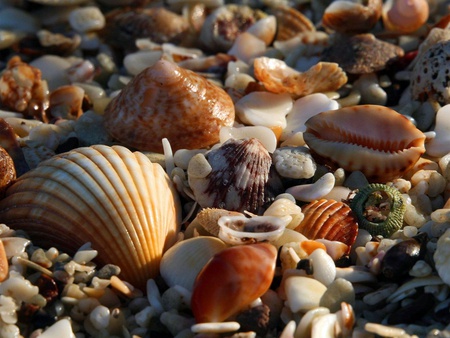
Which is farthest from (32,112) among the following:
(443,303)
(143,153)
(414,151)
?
(443,303)

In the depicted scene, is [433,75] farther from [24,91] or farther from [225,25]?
[24,91]

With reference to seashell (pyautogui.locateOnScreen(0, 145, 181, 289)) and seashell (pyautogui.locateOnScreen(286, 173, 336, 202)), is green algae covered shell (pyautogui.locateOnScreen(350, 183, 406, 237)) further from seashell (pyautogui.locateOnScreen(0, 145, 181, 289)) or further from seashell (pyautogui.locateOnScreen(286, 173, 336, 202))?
seashell (pyautogui.locateOnScreen(0, 145, 181, 289))

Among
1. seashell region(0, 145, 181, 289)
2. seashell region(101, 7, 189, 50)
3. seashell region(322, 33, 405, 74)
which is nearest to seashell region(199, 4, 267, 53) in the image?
seashell region(101, 7, 189, 50)

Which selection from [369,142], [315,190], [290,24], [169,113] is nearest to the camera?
[315,190]

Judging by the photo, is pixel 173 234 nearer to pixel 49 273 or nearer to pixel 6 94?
pixel 49 273

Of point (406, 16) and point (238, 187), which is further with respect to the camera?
point (406, 16)

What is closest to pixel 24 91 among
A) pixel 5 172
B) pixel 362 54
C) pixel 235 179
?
pixel 5 172
